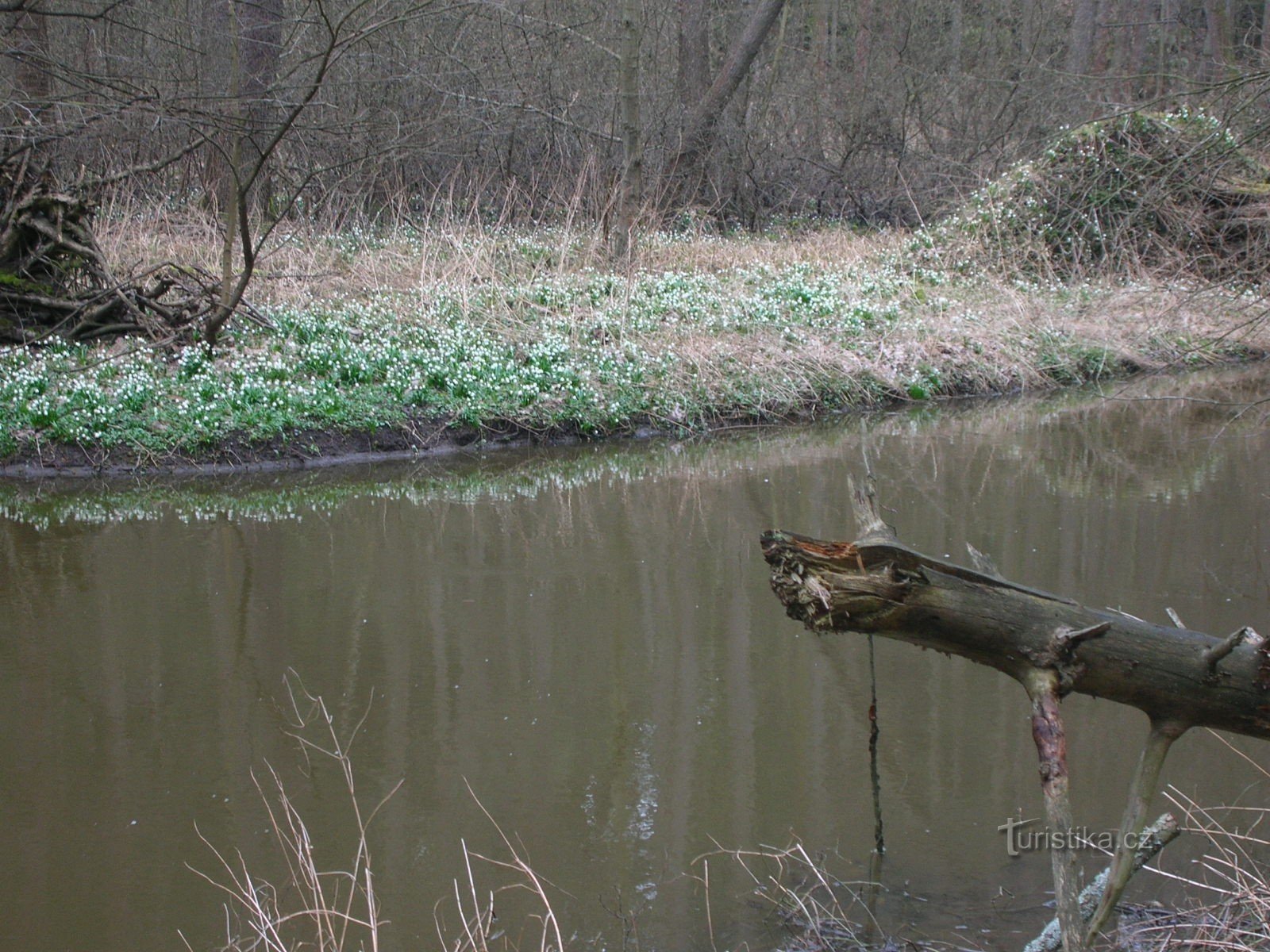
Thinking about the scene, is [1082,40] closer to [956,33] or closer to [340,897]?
[956,33]

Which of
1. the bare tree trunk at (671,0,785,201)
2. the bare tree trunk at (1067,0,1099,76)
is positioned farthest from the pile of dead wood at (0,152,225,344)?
the bare tree trunk at (1067,0,1099,76)

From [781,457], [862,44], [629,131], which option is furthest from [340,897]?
[862,44]

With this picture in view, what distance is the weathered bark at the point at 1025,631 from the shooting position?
8.74 feet

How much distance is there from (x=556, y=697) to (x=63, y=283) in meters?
8.19

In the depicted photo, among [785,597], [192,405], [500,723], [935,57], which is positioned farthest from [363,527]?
[935,57]

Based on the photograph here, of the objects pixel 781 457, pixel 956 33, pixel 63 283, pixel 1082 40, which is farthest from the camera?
pixel 956 33

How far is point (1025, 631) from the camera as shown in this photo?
8.86ft

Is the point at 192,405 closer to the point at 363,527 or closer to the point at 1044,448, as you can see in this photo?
the point at 363,527

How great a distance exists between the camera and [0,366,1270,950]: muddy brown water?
3.90 metres

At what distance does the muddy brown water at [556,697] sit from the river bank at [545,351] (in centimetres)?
88

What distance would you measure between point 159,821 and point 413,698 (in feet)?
4.14

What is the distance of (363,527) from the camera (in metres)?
8.26

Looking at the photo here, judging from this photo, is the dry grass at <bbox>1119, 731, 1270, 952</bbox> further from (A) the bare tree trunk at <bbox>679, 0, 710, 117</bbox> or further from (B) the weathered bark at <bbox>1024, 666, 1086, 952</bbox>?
(A) the bare tree trunk at <bbox>679, 0, 710, 117</bbox>

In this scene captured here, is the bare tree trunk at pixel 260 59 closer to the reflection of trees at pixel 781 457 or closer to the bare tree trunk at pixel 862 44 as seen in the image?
the reflection of trees at pixel 781 457
